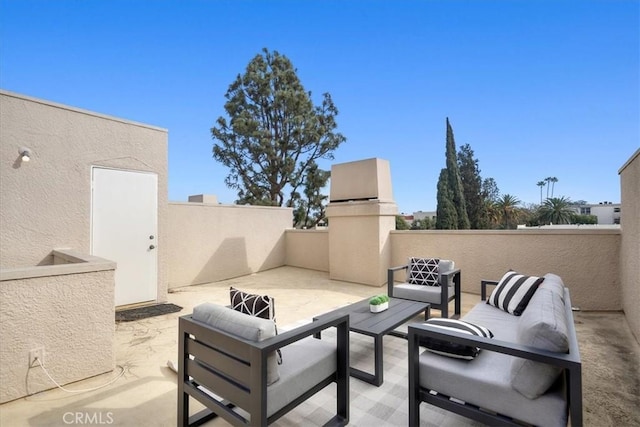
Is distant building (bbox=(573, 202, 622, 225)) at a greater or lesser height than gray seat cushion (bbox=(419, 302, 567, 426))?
greater

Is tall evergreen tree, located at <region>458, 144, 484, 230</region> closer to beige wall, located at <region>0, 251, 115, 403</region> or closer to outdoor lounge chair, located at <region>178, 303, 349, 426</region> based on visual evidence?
outdoor lounge chair, located at <region>178, 303, 349, 426</region>

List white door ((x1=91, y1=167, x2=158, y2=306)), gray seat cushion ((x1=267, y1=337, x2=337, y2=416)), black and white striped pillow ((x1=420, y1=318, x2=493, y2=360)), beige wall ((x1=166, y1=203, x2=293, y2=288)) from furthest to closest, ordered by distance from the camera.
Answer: beige wall ((x1=166, y1=203, x2=293, y2=288)), white door ((x1=91, y1=167, x2=158, y2=306)), black and white striped pillow ((x1=420, y1=318, x2=493, y2=360)), gray seat cushion ((x1=267, y1=337, x2=337, y2=416))

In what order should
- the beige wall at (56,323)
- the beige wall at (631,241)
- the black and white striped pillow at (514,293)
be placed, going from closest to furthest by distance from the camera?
the beige wall at (56,323)
the black and white striped pillow at (514,293)
the beige wall at (631,241)

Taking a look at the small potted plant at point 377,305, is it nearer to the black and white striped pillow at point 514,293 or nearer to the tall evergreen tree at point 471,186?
the black and white striped pillow at point 514,293

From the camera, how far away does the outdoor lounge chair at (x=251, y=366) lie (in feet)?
5.31

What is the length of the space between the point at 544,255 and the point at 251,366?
18.8 ft

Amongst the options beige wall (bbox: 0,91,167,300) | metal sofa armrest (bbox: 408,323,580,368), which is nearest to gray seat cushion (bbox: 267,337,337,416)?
metal sofa armrest (bbox: 408,323,580,368)

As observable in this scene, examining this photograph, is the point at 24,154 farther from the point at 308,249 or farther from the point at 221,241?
the point at 308,249

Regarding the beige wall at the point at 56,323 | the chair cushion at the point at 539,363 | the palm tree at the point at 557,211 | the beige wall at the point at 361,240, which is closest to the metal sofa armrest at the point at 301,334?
the chair cushion at the point at 539,363

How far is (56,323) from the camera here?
257 cm

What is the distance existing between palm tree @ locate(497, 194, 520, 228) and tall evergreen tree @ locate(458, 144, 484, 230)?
26.9 feet

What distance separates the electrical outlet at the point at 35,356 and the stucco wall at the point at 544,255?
6244 millimetres

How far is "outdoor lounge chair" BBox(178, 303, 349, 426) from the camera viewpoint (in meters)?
1.62

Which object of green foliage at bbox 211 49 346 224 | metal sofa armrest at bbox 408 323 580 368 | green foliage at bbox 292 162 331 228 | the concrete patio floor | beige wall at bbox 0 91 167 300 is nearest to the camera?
metal sofa armrest at bbox 408 323 580 368
